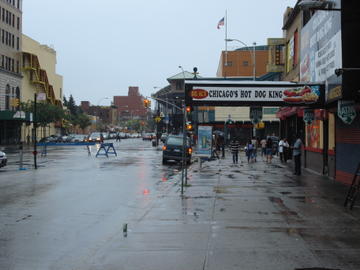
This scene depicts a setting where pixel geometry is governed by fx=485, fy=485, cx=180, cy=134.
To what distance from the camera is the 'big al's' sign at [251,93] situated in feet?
52.3

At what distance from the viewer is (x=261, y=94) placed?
16062mm

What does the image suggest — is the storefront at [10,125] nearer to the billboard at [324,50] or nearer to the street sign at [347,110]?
the billboard at [324,50]

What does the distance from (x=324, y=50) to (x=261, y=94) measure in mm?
2796

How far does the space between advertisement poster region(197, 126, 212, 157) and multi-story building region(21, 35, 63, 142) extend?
175ft

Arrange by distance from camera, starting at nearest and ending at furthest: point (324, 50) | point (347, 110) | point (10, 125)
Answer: point (347, 110)
point (324, 50)
point (10, 125)

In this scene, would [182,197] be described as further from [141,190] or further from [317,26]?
[317,26]

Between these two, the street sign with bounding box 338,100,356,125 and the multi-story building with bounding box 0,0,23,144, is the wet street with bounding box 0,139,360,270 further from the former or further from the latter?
the multi-story building with bounding box 0,0,23,144

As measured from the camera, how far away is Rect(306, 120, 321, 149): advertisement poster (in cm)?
2167

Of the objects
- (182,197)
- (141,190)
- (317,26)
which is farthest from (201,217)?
(317,26)

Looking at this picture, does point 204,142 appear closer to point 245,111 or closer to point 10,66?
point 245,111

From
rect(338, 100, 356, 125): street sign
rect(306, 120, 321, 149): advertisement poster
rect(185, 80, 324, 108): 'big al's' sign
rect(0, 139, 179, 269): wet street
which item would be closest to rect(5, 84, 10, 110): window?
rect(0, 139, 179, 269): wet street

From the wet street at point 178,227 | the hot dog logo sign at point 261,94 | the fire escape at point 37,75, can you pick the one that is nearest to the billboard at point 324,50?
the hot dog logo sign at point 261,94

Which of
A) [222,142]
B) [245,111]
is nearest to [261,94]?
[222,142]

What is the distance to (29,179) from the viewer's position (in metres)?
19.4
